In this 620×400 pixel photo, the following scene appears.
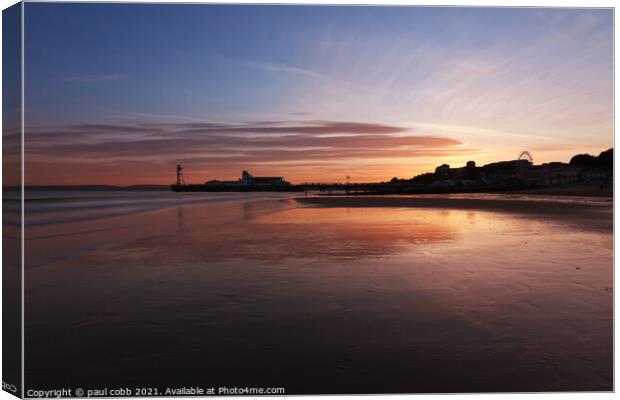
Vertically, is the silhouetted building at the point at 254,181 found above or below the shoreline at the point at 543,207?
above

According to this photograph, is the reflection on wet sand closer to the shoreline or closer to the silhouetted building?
the shoreline

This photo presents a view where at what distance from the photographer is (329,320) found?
5.42 m

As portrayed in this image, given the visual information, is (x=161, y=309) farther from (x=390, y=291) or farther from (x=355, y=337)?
(x=390, y=291)

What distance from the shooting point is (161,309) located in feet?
19.5

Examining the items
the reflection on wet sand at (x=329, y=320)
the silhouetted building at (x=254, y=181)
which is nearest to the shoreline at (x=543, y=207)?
the reflection on wet sand at (x=329, y=320)

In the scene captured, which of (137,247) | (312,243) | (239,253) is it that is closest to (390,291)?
(239,253)

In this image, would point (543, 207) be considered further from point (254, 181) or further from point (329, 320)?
point (254, 181)

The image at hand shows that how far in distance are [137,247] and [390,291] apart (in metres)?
7.32

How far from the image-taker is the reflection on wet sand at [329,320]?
4.16 m

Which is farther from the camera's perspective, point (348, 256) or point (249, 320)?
point (348, 256)

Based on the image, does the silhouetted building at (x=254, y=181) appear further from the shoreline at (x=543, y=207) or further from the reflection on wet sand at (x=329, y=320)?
the reflection on wet sand at (x=329, y=320)

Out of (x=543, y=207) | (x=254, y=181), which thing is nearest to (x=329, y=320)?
(x=543, y=207)

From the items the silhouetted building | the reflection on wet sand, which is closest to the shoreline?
the reflection on wet sand

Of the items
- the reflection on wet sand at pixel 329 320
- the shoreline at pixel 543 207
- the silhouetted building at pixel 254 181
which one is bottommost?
the reflection on wet sand at pixel 329 320
